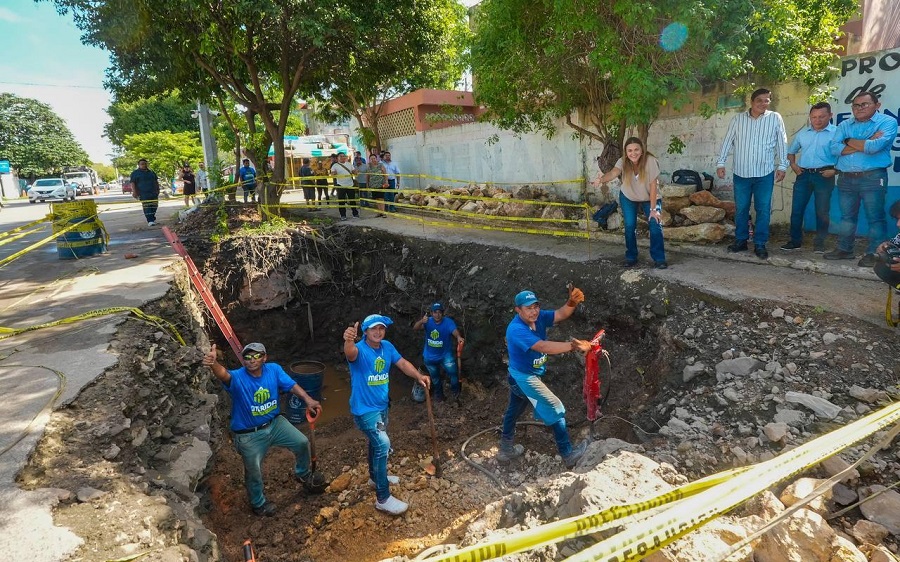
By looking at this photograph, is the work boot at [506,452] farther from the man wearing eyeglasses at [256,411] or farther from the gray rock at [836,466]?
the gray rock at [836,466]

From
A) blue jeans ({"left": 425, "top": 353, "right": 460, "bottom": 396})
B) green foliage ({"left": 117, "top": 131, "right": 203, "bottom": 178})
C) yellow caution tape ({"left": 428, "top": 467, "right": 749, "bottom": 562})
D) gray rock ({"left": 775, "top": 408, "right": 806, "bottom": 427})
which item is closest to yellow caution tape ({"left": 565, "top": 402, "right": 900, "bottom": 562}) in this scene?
yellow caution tape ({"left": 428, "top": 467, "right": 749, "bottom": 562})

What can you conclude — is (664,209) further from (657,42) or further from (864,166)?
(864,166)

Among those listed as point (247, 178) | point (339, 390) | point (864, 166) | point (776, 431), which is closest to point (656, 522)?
point (776, 431)

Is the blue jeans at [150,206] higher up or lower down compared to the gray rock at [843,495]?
higher up

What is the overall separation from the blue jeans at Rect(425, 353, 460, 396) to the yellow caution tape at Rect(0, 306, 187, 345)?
3395 millimetres

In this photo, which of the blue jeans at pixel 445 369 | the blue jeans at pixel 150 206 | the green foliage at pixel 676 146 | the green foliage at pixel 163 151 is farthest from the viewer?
the green foliage at pixel 163 151

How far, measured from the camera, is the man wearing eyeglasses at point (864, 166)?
5129mm

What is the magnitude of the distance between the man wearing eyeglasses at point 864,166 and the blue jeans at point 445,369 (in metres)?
4.90

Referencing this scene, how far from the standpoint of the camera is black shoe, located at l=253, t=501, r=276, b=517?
4898 millimetres

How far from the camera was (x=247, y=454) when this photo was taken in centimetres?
464

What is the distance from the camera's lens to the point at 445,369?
7.61 metres

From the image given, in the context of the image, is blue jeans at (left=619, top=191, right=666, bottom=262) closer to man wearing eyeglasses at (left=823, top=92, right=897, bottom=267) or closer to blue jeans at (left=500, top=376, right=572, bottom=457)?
man wearing eyeglasses at (left=823, top=92, right=897, bottom=267)

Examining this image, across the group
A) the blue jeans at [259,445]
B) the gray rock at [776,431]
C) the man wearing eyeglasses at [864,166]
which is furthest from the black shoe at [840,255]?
the blue jeans at [259,445]

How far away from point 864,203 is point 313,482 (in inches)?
264
